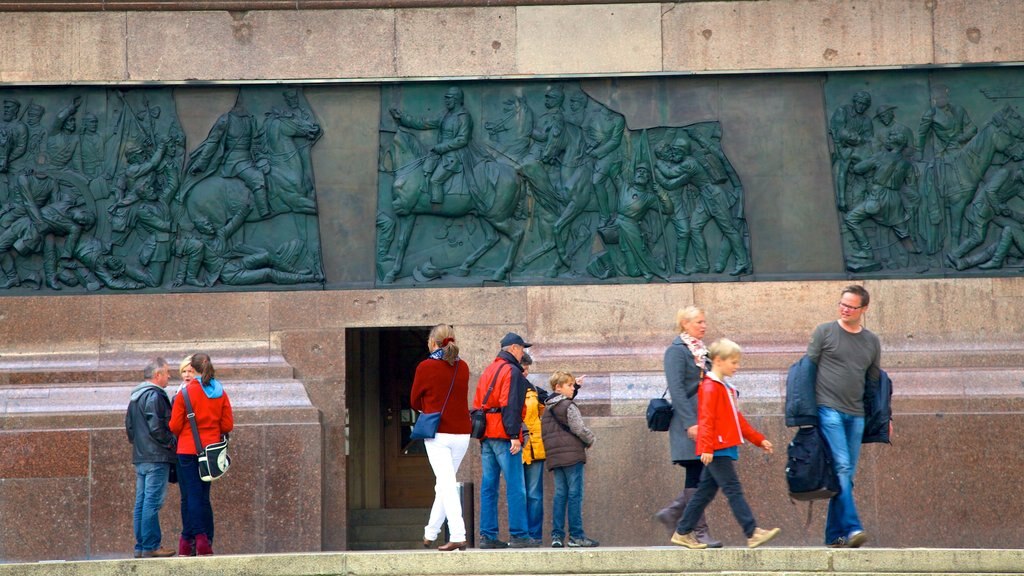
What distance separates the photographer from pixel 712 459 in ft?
32.1

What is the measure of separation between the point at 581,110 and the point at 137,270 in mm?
4498

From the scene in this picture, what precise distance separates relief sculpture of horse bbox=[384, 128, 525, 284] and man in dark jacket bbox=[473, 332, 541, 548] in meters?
2.89

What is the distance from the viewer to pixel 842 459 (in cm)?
1017

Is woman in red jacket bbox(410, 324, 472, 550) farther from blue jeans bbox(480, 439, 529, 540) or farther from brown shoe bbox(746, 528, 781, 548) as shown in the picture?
brown shoe bbox(746, 528, 781, 548)

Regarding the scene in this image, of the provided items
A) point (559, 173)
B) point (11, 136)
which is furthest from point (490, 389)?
point (11, 136)

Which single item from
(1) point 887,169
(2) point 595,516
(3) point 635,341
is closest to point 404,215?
(3) point 635,341

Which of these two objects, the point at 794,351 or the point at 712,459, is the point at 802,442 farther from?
the point at 794,351

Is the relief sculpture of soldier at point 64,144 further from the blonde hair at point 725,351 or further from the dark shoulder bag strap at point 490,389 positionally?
the blonde hair at point 725,351

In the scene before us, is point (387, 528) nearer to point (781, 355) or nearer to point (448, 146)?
point (448, 146)

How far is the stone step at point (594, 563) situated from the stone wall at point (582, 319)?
344cm

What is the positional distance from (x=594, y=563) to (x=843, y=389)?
→ 2048 mm

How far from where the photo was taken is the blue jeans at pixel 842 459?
33.3 ft

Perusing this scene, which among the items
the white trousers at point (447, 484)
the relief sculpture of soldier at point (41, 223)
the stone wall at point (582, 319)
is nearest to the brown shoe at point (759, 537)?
the white trousers at point (447, 484)

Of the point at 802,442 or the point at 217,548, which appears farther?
the point at 217,548
